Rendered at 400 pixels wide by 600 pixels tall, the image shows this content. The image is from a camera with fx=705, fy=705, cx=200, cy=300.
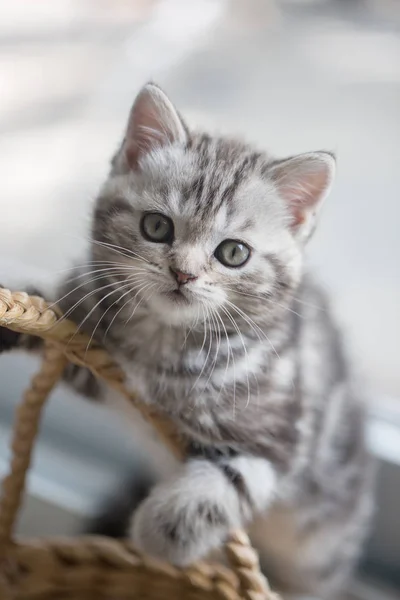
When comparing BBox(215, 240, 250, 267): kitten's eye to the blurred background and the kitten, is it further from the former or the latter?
the blurred background

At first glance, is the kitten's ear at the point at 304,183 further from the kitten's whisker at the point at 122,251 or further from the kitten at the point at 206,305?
the kitten's whisker at the point at 122,251

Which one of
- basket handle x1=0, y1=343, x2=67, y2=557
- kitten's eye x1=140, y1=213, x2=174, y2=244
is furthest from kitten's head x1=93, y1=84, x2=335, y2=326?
basket handle x1=0, y1=343, x2=67, y2=557

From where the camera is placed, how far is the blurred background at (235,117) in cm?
102

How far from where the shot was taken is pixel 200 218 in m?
0.77

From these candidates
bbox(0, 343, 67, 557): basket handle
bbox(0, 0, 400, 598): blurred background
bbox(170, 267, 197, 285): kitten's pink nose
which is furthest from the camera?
bbox(0, 0, 400, 598): blurred background

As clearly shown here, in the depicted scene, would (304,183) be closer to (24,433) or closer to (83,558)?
(24,433)

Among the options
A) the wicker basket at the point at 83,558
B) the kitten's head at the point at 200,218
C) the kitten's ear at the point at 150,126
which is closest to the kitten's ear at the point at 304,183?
the kitten's head at the point at 200,218

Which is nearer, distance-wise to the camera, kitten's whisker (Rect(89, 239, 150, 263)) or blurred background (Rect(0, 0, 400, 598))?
kitten's whisker (Rect(89, 239, 150, 263))

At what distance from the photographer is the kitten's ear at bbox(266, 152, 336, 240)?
2.54 ft

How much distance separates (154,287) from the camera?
2.55 ft

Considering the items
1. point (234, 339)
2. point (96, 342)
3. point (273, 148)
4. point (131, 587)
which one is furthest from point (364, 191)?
point (131, 587)

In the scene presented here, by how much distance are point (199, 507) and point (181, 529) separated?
0.11 feet

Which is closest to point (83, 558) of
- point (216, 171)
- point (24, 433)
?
point (24, 433)

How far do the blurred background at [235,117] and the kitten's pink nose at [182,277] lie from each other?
0.25 meters
